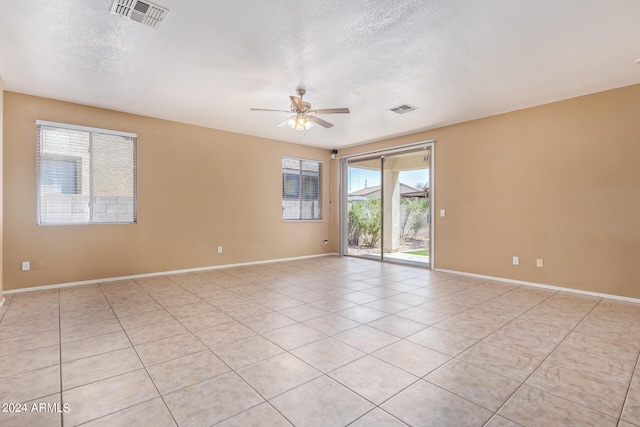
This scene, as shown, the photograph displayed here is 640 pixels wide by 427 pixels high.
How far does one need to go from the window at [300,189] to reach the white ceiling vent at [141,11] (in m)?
4.41

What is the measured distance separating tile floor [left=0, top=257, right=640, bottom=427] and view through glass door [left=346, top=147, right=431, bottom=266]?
2347 millimetres

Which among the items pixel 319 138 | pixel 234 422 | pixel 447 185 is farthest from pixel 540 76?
pixel 234 422

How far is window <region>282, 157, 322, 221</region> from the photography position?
699 centimetres

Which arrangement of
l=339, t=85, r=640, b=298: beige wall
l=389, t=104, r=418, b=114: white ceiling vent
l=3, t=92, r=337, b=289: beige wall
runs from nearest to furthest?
l=339, t=85, r=640, b=298: beige wall, l=3, t=92, r=337, b=289: beige wall, l=389, t=104, r=418, b=114: white ceiling vent

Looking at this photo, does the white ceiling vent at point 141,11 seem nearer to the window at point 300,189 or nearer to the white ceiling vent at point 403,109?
the white ceiling vent at point 403,109

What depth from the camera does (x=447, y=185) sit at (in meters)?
5.60

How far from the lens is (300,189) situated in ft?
23.9

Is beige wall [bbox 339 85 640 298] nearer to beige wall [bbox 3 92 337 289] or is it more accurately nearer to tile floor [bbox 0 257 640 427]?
tile floor [bbox 0 257 640 427]

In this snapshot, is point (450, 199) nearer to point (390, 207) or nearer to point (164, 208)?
point (390, 207)

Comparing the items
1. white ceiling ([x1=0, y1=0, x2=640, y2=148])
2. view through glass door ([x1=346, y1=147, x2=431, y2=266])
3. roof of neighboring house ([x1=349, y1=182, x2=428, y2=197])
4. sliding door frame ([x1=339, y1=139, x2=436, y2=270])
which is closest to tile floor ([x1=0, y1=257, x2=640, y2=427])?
sliding door frame ([x1=339, y1=139, x2=436, y2=270])

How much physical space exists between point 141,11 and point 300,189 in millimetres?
5058

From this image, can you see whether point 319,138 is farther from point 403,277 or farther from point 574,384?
point 574,384

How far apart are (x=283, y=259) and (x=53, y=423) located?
5315 mm

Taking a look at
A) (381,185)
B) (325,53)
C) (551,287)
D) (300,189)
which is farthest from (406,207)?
(325,53)
